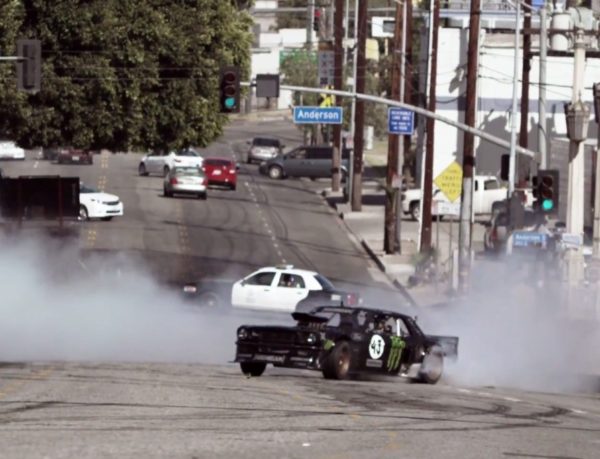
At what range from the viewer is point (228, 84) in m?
40.0

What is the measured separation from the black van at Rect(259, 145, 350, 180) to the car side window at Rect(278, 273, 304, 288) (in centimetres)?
4355

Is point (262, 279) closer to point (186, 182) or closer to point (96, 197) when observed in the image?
point (96, 197)

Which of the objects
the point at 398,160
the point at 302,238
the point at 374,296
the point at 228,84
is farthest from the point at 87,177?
the point at 228,84

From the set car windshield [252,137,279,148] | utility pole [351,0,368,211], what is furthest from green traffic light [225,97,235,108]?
car windshield [252,137,279,148]

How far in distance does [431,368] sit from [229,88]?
1412 cm

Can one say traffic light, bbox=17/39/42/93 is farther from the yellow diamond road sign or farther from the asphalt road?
the yellow diamond road sign

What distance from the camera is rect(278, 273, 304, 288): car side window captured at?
1698 inches

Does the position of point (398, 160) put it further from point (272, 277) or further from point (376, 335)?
point (376, 335)

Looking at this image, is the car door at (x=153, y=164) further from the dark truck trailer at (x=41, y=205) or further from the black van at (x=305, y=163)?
the dark truck trailer at (x=41, y=205)

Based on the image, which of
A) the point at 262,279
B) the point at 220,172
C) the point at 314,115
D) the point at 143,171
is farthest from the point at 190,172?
the point at 262,279

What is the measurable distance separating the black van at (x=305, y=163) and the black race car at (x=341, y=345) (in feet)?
195

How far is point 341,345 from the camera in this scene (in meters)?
25.9

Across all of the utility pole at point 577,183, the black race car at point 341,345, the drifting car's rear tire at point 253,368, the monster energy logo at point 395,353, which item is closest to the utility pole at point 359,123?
the utility pole at point 577,183

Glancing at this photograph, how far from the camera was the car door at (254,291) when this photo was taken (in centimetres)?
4259
